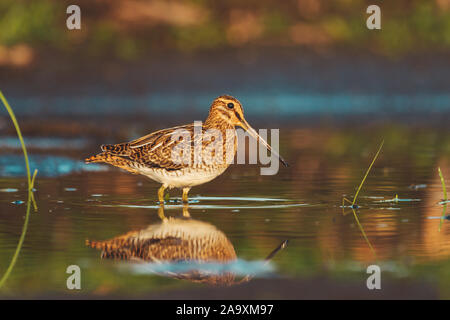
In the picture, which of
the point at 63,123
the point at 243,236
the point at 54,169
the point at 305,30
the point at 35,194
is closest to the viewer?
the point at 243,236

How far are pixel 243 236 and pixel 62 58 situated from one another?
20153 mm

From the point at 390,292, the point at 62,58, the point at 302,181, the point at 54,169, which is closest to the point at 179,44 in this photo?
the point at 62,58

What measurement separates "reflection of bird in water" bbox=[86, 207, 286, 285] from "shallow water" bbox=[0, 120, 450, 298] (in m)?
0.08

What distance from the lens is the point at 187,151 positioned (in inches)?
429

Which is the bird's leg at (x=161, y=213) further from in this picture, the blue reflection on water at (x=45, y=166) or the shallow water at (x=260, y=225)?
the blue reflection on water at (x=45, y=166)

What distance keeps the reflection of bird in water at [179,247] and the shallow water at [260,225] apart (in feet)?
0.26

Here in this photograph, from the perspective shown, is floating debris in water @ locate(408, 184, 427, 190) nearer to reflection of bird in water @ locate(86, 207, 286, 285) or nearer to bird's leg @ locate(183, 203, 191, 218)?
bird's leg @ locate(183, 203, 191, 218)

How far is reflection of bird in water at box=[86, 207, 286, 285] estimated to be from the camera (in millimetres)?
7586

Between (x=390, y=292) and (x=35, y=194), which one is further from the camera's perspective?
(x=35, y=194)

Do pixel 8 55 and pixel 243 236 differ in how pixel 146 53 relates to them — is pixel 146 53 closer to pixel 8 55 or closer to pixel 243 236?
pixel 8 55

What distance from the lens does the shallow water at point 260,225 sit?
23.8 ft

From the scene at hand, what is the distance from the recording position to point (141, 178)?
13922 millimetres

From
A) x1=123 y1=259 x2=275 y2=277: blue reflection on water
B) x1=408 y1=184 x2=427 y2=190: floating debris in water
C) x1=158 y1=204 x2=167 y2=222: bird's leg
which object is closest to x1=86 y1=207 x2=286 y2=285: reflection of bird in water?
x1=123 y1=259 x2=275 y2=277: blue reflection on water

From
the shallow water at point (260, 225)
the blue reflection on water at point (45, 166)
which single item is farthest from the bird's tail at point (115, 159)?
the blue reflection on water at point (45, 166)
